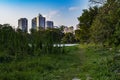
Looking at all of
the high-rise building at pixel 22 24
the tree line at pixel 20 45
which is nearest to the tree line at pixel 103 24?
the tree line at pixel 20 45

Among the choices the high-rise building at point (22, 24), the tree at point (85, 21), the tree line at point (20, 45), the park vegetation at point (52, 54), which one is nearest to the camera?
the park vegetation at point (52, 54)

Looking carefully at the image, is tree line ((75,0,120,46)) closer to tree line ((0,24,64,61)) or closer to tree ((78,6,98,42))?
tree ((78,6,98,42))

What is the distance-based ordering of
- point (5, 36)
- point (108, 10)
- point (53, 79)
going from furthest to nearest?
point (5, 36) < point (108, 10) < point (53, 79)

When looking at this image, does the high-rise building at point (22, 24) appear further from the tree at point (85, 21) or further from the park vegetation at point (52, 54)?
the park vegetation at point (52, 54)

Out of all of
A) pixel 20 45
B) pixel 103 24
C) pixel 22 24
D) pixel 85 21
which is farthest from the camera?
pixel 85 21

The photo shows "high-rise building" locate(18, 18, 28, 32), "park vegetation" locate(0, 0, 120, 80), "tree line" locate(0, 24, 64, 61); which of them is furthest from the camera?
"high-rise building" locate(18, 18, 28, 32)

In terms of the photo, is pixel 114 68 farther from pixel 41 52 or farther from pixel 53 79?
pixel 41 52

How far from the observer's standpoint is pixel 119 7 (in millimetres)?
13000

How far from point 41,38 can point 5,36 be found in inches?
217

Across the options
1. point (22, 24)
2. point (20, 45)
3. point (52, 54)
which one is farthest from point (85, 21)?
point (20, 45)

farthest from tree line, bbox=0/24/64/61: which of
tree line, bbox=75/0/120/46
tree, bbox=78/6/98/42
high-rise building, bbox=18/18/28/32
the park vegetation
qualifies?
tree, bbox=78/6/98/42

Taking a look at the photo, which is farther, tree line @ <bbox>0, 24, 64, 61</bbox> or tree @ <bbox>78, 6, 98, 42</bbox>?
tree @ <bbox>78, 6, 98, 42</bbox>

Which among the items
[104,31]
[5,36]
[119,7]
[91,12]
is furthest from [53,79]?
[91,12]

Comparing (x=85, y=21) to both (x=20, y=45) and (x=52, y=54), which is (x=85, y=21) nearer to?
(x=52, y=54)
